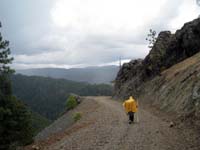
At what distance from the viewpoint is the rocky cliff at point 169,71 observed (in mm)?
29578

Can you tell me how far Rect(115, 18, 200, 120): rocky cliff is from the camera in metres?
29.6

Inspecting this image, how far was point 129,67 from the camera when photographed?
66125mm

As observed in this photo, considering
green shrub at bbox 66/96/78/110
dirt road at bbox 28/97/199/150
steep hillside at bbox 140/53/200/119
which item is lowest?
green shrub at bbox 66/96/78/110

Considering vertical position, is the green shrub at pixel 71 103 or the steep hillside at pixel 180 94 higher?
the steep hillside at pixel 180 94

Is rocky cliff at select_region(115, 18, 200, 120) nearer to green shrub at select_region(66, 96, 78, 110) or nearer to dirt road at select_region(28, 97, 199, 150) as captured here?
dirt road at select_region(28, 97, 199, 150)

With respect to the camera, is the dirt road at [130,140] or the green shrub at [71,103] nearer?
the dirt road at [130,140]

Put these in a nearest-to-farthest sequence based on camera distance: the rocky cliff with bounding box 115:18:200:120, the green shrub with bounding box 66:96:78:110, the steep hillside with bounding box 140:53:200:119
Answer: the steep hillside with bounding box 140:53:200:119 < the rocky cliff with bounding box 115:18:200:120 < the green shrub with bounding box 66:96:78:110

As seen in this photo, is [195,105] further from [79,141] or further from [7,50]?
[7,50]

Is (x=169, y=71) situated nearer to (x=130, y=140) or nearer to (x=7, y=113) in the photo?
(x=7, y=113)

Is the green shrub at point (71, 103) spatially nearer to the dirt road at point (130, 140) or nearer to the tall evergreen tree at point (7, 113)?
the tall evergreen tree at point (7, 113)

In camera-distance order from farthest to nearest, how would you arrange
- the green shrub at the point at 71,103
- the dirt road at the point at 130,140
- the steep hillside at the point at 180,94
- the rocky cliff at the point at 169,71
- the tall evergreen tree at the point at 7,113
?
the green shrub at the point at 71,103 < the tall evergreen tree at the point at 7,113 < the rocky cliff at the point at 169,71 < the steep hillside at the point at 180,94 < the dirt road at the point at 130,140

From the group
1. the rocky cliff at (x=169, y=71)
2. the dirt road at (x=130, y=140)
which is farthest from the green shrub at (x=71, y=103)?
the dirt road at (x=130, y=140)

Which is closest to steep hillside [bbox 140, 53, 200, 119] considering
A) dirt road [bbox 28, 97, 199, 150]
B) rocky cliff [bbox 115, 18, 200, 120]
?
rocky cliff [bbox 115, 18, 200, 120]

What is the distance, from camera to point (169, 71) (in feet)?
140
